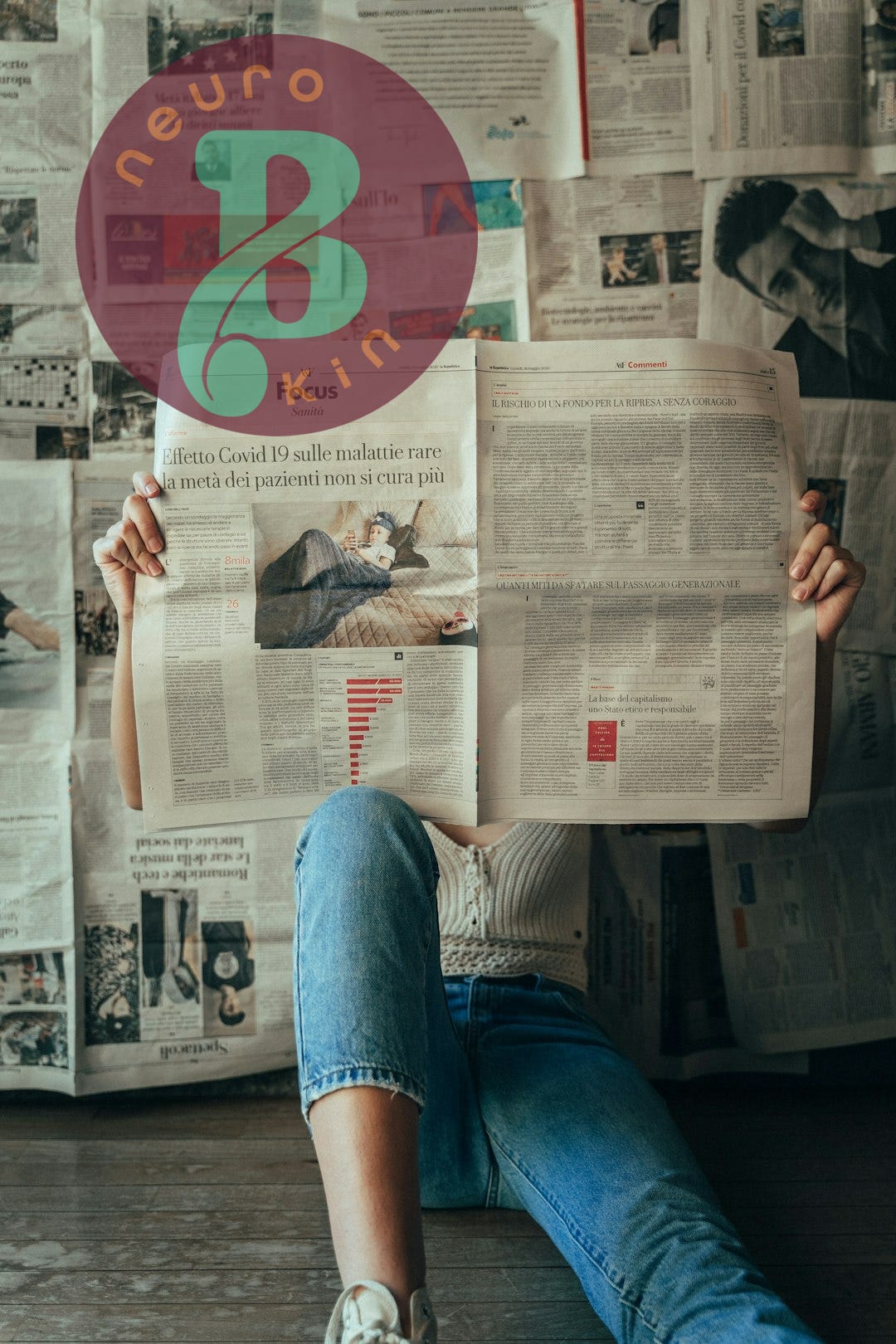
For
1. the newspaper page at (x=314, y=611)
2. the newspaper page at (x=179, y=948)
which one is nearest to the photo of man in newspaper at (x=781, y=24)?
the newspaper page at (x=314, y=611)

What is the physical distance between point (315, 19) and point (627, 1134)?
104 centimetres

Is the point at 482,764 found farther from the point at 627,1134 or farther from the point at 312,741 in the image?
the point at 627,1134

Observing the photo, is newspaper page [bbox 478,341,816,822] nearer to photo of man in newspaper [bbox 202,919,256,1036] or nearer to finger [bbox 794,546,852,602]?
finger [bbox 794,546,852,602]

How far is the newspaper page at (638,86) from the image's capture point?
0.99 meters

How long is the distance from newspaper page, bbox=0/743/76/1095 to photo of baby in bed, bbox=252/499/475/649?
396 millimetres

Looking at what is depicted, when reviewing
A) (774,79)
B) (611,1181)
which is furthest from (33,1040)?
(774,79)

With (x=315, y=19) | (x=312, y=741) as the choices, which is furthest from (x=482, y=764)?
(x=315, y=19)

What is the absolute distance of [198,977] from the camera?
1057mm

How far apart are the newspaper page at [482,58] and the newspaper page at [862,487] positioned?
0.37m

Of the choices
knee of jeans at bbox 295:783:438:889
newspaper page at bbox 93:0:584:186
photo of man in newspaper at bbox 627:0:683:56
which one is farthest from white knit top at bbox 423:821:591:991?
photo of man in newspaper at bbox 627:0:683:56

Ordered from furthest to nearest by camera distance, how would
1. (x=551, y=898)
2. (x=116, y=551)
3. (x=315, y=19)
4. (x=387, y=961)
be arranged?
1. (x=315, y=19)
2. (x=551, y=898)
3. (x=116, y=551)
4. (x=387, y=961)

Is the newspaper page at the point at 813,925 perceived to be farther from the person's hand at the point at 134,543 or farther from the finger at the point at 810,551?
the person's hand at the point at 134,543

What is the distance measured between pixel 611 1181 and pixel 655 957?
0.40 m

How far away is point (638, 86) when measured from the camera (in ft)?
3.29
